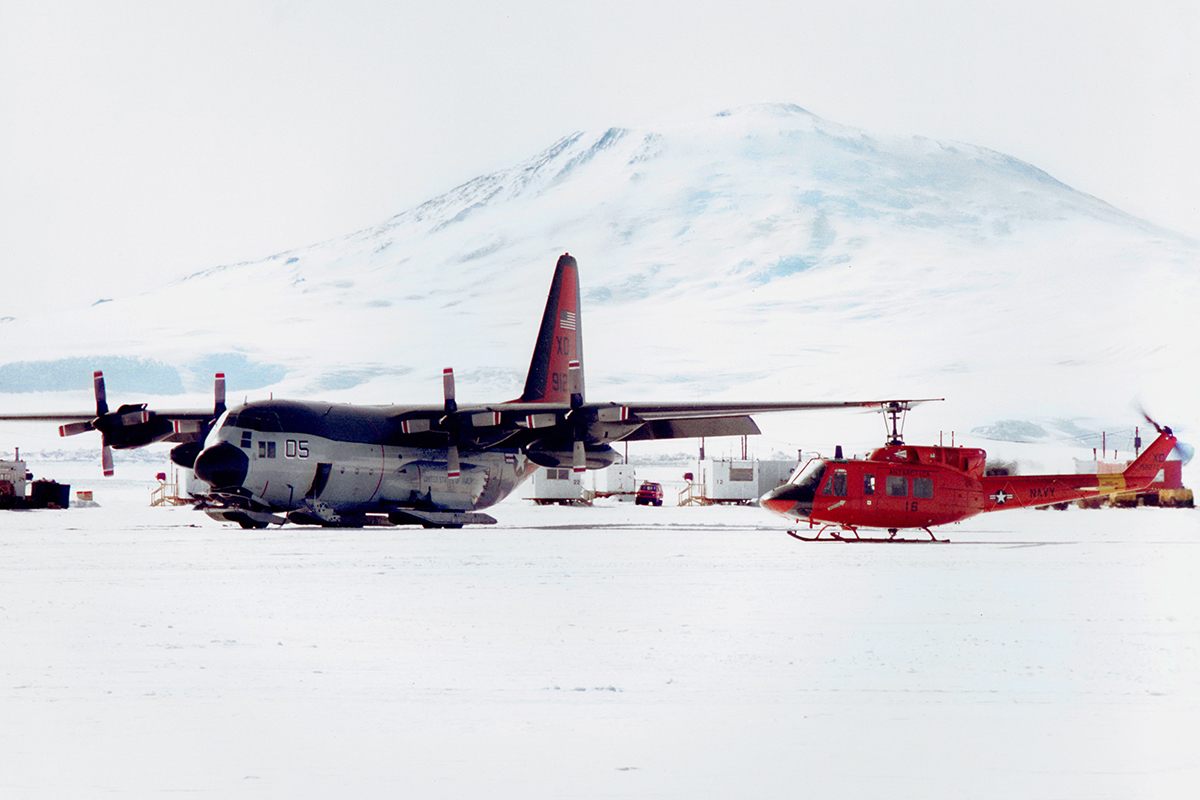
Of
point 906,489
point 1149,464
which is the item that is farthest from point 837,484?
point 1149,464

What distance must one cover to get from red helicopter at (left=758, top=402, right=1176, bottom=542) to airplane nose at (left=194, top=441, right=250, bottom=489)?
13.0 meters

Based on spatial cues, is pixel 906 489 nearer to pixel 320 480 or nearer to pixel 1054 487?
pixel 1054 487

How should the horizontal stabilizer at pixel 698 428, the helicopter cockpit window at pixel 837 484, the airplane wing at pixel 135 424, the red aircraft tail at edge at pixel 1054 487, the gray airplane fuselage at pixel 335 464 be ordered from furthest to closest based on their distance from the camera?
the airplane wing at pixel 135 424 → the horizontal stabilizer at pixel 698 428 → the gray airplane fuselage at pixel 335 464 → the red aircraft tail at edge at pixel 1054 487 → the helicopter cockpit window at pixel 837 484

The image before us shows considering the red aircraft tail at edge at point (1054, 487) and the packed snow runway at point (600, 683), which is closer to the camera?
the packed snow runway at point (600, 683)

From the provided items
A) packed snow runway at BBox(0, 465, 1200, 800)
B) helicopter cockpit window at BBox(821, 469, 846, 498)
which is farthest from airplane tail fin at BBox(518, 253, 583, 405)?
packed snow runway at BBox(0, 465, 1200, 800)

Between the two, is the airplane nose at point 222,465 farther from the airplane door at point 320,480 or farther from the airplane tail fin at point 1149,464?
the airplane tail fin at point 1149,464

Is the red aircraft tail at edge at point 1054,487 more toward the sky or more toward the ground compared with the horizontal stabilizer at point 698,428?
more toward the ground

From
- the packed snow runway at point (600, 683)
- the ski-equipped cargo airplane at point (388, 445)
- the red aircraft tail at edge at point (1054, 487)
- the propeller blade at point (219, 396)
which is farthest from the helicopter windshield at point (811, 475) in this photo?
the propeller blade at point (219, 396)

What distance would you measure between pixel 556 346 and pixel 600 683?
109 ft

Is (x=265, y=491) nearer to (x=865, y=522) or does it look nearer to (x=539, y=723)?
(x=865, y=522)

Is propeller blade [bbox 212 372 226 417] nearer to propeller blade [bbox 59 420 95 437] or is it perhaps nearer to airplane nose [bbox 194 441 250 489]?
propeller blade [bbox 59 420 95 437]

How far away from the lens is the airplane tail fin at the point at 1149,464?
2756 centimetres

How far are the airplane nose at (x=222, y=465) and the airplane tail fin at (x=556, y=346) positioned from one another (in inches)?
510

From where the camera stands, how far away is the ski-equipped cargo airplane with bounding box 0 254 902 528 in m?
Answer: 30.9
